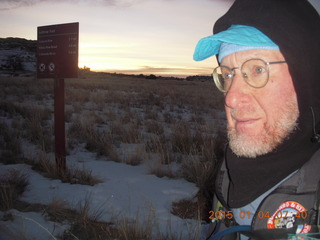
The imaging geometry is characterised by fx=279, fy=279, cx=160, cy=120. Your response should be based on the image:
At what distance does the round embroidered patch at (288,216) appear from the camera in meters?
0.95

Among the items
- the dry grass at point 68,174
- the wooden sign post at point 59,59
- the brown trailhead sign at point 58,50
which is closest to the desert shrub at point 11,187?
the dry grass at point 68,174

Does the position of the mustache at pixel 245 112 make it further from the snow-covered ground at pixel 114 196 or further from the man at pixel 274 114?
the snow-covered ground at pixel 114 196

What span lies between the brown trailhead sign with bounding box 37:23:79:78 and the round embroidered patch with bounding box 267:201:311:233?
3.67m

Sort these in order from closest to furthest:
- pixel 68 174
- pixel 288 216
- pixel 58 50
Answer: pixel 288 216
pixel 68 174
pixel 58 50

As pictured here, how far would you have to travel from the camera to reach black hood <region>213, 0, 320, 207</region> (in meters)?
1.08

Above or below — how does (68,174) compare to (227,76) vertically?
below

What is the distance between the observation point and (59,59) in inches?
165

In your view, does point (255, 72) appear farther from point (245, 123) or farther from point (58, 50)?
point (58, 50)

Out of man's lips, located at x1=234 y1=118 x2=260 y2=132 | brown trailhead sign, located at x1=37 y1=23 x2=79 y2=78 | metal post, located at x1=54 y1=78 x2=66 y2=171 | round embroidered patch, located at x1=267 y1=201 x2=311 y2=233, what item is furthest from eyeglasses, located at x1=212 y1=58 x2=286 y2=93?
metal post, located at x1=54 y1=78 x2=66 y2=171

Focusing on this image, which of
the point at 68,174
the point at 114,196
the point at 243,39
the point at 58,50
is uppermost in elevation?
the point at 58,50

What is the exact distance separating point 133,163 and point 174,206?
1627 millimetres

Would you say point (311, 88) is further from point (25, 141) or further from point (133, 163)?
point (25, 141)

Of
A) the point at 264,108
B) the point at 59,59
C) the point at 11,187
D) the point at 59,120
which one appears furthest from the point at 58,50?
the point at 264,108

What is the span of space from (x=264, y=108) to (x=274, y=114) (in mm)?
46
